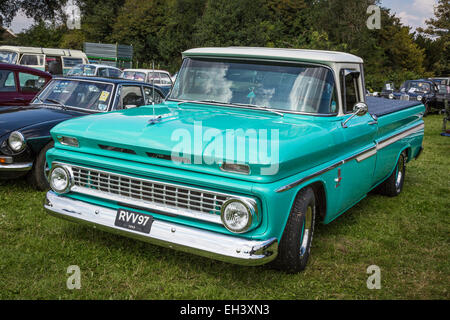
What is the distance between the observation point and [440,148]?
1149 cm

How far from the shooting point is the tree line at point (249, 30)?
42.5 m

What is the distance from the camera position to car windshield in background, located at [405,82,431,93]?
67.7ft

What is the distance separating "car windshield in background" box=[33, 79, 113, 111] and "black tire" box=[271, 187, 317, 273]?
3.60 meters

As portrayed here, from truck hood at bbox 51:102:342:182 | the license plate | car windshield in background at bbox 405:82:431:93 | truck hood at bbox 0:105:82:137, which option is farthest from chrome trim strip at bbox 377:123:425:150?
car windshield in background at bbox 405:82:431:93

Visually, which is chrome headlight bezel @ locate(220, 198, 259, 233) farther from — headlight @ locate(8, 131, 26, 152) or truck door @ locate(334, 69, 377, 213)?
headlight @ locate(8, 131, 26, 152)

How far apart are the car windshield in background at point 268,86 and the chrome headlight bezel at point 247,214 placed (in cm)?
146

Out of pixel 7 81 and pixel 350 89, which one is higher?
pixel 350 89

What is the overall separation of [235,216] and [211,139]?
601 mm

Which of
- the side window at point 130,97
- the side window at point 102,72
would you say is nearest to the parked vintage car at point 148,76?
the side window at point 102,72

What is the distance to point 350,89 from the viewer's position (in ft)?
16.2

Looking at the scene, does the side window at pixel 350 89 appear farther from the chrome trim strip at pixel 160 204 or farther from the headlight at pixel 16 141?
the headlight at pixel 16 141

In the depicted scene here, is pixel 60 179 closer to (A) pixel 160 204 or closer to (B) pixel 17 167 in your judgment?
(A) pixel 160 204

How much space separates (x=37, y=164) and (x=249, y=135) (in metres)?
3.34
